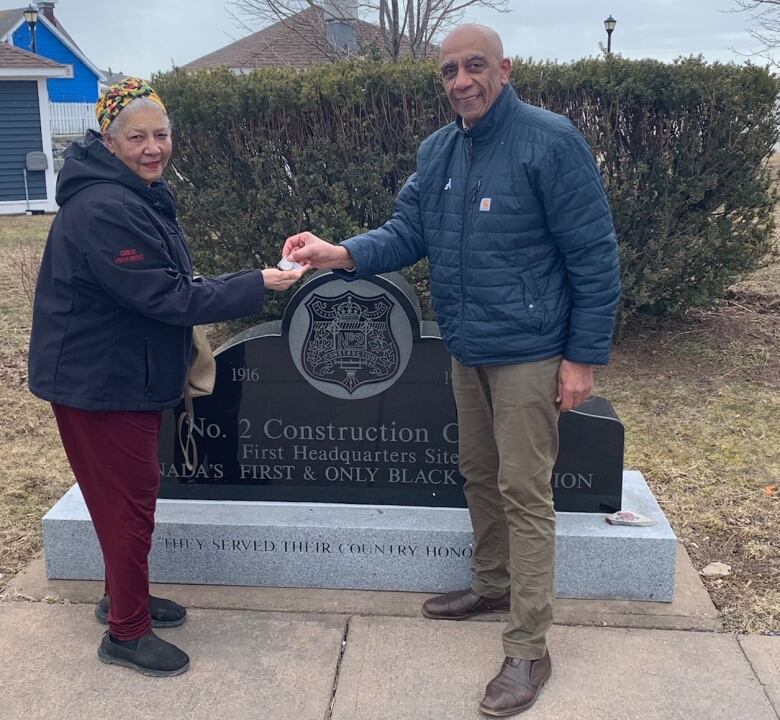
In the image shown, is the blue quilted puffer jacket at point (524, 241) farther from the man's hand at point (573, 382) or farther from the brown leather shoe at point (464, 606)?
the brown leather shoe at point (464, 606)

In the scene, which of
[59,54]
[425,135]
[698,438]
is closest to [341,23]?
[425,135]

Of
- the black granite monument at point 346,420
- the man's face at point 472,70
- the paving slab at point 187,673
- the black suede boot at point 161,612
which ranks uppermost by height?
the man's face at point 472,70

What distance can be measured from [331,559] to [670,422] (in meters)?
2.81

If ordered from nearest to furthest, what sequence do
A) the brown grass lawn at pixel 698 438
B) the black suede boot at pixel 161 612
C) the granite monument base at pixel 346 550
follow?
the black suede boot at pixel 161 612 → the granite monument base at pixel 346 550 → the brown grass lawn at pixel 698 438

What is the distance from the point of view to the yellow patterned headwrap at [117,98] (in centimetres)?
267

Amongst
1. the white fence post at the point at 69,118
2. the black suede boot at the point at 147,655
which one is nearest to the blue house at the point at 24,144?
the white fence post at the point at 69,118

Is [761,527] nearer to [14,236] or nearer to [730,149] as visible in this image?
[730,149]

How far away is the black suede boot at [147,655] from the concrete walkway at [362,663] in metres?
0.03

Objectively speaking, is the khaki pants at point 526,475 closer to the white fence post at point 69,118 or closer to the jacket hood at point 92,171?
the jacket hood at point 92,171

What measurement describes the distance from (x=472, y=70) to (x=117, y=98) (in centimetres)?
104

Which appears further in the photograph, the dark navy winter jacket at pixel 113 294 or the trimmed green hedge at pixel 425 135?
the trimmed green hedge at pixel 425 135

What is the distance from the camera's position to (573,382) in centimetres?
271

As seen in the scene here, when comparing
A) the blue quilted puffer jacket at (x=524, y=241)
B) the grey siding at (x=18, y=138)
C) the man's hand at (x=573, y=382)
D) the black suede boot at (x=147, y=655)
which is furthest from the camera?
the grey siding at (x=18, y=138)

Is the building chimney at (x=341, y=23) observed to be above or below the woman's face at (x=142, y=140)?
above
